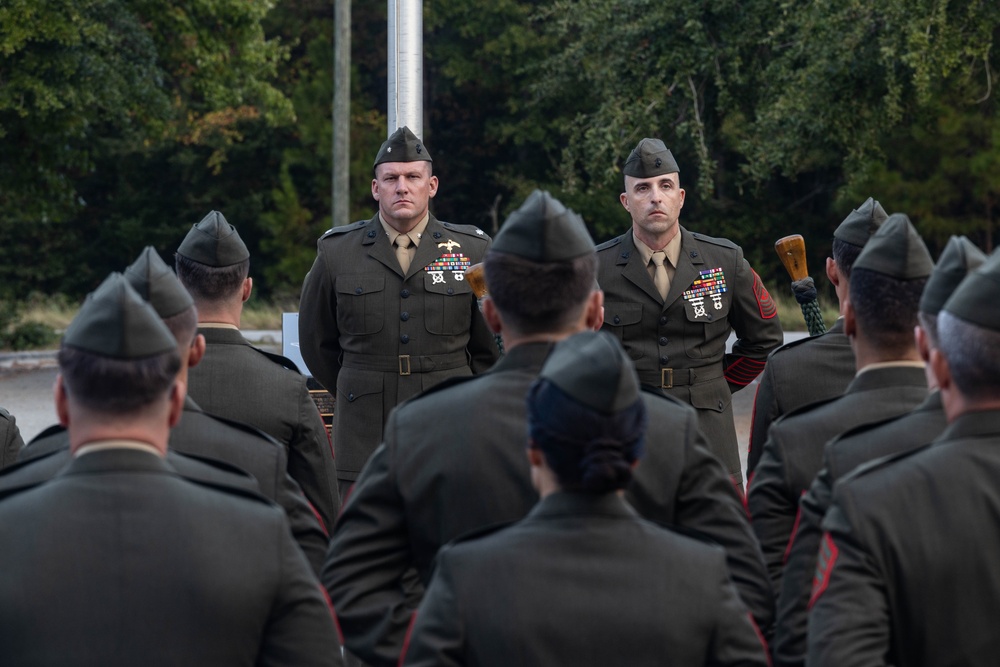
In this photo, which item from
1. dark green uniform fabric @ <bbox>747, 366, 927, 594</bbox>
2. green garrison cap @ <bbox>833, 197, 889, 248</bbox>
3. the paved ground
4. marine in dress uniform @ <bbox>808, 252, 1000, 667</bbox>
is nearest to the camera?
marine in dress uniform @ <bbox>808, 252, 1000, 667</bbox>

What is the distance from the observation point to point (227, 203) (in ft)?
118

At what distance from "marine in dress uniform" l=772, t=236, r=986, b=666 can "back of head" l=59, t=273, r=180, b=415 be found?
51.0 inches

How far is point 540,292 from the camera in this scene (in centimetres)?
301

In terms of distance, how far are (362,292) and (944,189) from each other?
22.7 meters

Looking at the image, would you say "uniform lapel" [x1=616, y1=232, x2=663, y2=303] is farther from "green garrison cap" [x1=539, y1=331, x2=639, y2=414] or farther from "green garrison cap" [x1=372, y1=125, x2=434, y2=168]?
"green garrison cap" [x1=539, y1=331, x2=639, y2=414]

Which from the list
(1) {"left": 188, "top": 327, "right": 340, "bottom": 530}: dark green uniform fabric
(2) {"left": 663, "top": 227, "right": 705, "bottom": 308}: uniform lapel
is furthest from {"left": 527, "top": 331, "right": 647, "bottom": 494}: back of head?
(2) {"left": 663, "top": 227, "right": 705, "bottom": 308}: uniform lapel

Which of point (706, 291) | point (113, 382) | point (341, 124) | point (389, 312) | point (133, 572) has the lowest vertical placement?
point (133, 572)

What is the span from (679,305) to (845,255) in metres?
1.81

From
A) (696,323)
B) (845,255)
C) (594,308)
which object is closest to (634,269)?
(696,323)

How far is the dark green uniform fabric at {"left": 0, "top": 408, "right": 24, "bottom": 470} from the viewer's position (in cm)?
430

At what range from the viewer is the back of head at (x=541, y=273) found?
3014 mm

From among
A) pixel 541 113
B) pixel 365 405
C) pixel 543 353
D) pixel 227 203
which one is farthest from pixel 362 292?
pixel 227 203

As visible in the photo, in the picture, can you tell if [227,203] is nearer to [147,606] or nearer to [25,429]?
[25,429]

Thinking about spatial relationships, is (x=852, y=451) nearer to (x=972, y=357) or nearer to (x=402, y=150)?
(x=972, y=357)
